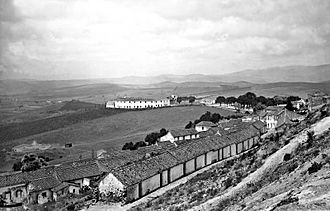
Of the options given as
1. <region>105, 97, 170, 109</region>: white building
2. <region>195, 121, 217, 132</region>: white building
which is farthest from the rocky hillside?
<region>105, 97, 170, 109</region>: white building

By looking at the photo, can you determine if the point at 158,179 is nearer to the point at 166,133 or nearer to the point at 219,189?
the point at 219,189

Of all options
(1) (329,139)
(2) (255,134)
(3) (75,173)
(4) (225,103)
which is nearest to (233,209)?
(1) (329,139)

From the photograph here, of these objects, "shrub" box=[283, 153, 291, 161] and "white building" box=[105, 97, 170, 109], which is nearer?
"shrub" box=[283, 153, 291, 161]

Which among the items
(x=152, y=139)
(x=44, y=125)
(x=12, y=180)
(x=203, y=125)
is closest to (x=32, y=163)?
(x=12, y=180)

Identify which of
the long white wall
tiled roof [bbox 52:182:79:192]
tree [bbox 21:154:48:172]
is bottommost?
tree [bbox 21:154:48:172]

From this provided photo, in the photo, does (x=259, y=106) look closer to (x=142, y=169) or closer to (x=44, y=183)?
(x=44, y=183)

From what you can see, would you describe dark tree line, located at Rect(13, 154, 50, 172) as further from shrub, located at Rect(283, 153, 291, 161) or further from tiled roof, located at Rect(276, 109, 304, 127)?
shrub, located at Rect(283, 153, 291, 161)
